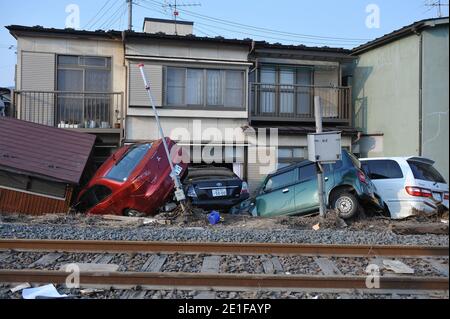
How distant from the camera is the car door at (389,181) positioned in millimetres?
10359

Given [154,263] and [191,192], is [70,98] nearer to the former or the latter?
[191,192]

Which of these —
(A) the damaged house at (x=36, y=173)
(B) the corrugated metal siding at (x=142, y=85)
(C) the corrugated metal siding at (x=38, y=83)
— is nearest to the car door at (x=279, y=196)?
(A) the damaged house at (x=36, y=173)

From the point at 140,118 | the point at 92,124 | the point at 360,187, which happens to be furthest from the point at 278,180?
the point at 92,124

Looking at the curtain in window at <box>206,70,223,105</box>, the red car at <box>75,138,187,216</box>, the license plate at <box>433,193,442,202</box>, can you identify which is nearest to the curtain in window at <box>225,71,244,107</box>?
the curtain in window at <box>206,70,223,105</box>

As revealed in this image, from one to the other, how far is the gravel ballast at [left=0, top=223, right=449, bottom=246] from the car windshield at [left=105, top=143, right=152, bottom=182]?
2029 mm

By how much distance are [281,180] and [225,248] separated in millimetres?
4429

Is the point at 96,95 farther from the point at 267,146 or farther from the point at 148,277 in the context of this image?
the point at 148,277

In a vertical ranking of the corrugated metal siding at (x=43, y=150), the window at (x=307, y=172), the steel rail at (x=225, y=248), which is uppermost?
the corrugated metal siding at (x=43, y=150)

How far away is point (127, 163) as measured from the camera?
10.5m

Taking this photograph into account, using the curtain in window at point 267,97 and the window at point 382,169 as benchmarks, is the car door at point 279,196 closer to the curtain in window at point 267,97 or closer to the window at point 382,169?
the window at point 382,169

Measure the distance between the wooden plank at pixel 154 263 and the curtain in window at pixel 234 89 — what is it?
9.65m

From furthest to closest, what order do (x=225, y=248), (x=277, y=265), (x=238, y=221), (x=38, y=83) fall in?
(x=38, y=83)
(x=238, y=221)
(x=225, y=248)
(x=277, y=265)

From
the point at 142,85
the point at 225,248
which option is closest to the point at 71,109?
the point at 142,85

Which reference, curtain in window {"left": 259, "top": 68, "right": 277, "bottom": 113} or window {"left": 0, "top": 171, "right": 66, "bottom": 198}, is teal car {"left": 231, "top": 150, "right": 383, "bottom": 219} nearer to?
window {"left": 0, "top": 171, "right": 66, "bottom": 198}
